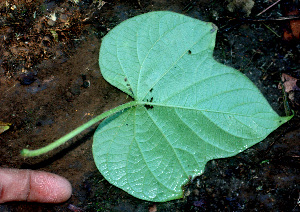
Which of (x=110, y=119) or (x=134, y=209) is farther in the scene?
(x=134, y=209)

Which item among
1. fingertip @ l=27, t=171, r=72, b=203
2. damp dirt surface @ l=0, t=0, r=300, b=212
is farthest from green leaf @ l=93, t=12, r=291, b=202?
fingertip @ l=27, t=171, r=72, b=203

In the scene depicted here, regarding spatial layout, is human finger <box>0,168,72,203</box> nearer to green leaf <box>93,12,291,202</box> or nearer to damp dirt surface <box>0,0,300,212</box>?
damp dirt surface <box>0,0,300,212</box>

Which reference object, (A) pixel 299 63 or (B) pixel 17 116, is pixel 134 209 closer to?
(B) pixel 17 116

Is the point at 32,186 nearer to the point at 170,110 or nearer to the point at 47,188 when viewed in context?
the point at 47,188

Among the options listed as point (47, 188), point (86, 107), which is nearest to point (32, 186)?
point (47, 188)

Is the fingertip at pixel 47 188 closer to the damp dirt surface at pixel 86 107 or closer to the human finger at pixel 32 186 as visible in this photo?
the human finger at pixel 32 186

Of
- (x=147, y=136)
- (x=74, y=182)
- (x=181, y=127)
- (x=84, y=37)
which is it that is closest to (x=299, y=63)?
(x=181, y=127)

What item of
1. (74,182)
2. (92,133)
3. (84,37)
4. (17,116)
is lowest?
(74,182)
